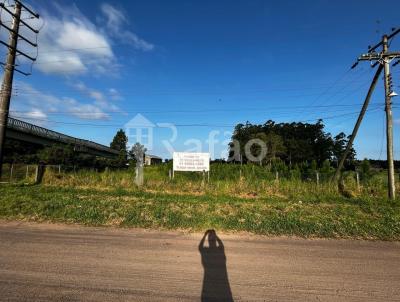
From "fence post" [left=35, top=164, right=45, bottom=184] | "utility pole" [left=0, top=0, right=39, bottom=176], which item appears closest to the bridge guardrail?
"fence post" [left=35, top=164, right=45, bottom=184]

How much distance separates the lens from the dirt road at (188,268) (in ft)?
14.3

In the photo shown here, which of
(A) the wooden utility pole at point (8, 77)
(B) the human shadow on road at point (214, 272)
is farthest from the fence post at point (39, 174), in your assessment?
(B) the human shadow on road at point (214, 272)

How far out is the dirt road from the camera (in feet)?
14.3

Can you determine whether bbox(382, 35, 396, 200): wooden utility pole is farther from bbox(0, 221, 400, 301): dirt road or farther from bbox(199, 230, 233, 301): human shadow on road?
bbox(199, 230, 233, 301): human shadow on road

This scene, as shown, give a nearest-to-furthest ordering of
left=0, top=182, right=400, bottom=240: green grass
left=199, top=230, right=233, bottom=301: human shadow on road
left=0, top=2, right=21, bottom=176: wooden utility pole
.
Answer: left=199, top=230, right=233, bottom=301: human shadow on road < left=0, top=182, right=400, bottom=240: green grass < left=0, top=2, right=21, bottom=176: wooden utility pole

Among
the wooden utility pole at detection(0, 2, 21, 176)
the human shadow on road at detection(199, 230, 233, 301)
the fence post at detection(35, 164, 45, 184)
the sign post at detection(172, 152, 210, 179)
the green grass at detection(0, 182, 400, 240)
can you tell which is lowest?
the human shadow on road at detection(199, 230, 233, 301)

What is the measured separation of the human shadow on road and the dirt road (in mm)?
16

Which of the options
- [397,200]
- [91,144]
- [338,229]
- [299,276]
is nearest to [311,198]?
[397,200]

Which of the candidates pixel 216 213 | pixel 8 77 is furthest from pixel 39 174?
pixel 216 213

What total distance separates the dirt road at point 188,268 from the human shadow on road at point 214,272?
0.02 metres

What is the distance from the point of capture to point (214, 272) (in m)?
5.25

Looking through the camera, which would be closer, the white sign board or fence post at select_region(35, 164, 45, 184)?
fence post at select_region(35, 164, 45, 184)

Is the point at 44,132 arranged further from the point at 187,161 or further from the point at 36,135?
the point at 187,161

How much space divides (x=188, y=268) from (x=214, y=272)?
493 mm
